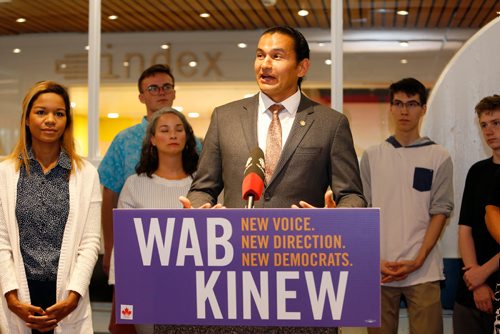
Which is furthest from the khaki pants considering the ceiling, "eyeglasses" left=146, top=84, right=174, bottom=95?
the ceiling

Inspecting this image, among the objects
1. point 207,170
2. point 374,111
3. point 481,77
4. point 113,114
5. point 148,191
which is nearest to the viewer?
point 207,170

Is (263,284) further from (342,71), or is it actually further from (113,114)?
(113,114)

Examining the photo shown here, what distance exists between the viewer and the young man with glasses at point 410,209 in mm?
3758

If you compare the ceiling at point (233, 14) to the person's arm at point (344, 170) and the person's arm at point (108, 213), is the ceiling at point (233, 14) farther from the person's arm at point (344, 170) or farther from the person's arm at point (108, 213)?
the person's arm at point (344, 170)

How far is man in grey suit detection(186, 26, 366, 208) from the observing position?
7.14 feet

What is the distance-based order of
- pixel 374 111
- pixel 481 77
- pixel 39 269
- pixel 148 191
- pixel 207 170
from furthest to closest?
pixel 374 111
pixel 481 77
pixel 148 191
pixel 39 269
pixel 207 170

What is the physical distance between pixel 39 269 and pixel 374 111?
291cm

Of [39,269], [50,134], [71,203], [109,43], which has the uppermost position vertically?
[109,43]

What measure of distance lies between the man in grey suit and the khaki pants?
172 cm

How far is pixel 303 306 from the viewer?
5.51 feet

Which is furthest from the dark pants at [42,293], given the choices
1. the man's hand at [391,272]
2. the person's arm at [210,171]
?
the man's hand at [391,272]

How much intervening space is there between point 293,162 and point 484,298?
1754 millimetres

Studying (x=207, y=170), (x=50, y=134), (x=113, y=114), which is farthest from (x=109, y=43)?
(x=207, y=170)

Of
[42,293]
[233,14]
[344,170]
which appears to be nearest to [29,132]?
[42,293]
